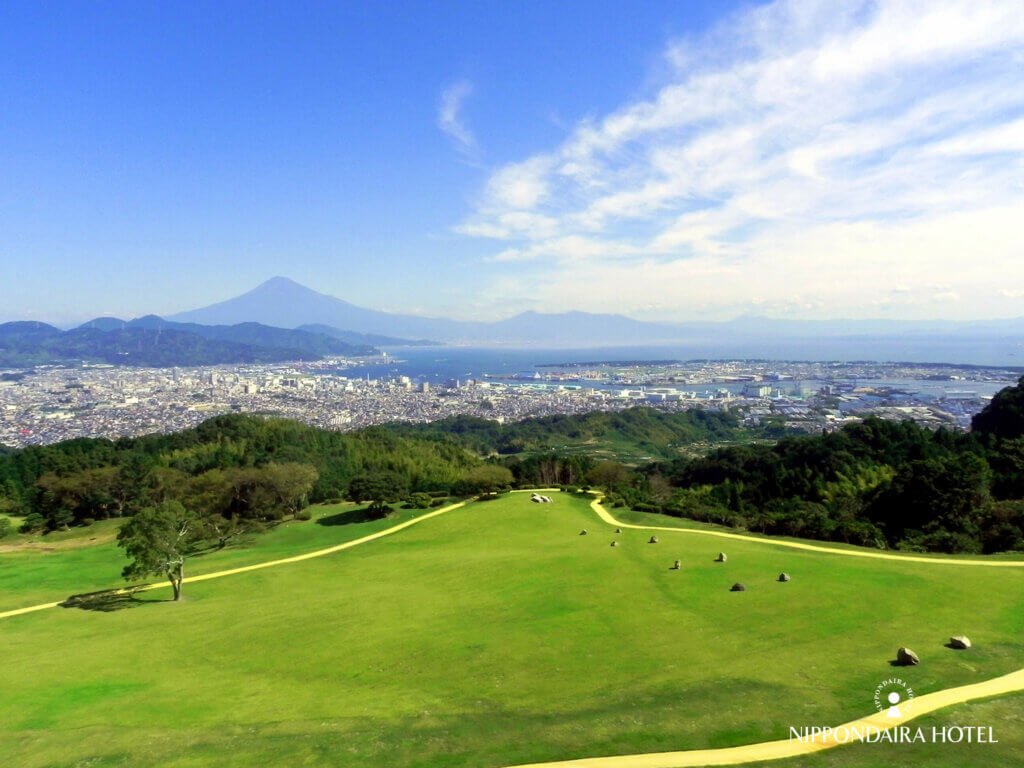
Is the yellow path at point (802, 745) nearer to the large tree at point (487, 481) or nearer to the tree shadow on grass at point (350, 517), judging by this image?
the tree shadow on grass at point (350, 517)

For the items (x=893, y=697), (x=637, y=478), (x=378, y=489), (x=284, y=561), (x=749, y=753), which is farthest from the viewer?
(x=637, y=478)

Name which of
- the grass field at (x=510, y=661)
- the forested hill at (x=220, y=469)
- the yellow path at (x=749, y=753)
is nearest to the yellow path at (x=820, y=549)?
the grass field at (x=510, y=661)

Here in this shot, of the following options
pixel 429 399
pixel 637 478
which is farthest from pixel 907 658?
pixel 429 399

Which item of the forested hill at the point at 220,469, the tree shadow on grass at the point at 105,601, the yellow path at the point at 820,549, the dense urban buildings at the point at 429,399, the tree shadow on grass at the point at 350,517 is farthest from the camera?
the dense urban buildings at the point at 429,399

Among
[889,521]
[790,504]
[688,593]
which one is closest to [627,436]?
[790,504]

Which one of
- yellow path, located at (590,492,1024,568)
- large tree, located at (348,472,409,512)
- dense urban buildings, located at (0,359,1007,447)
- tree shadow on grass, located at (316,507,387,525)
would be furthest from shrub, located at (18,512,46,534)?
dense urban buildings, located at (0,359,1007,447)

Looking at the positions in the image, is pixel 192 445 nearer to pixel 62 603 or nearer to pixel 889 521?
pixel 62 603

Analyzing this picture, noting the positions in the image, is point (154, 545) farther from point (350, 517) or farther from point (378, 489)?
point (378, 489)
